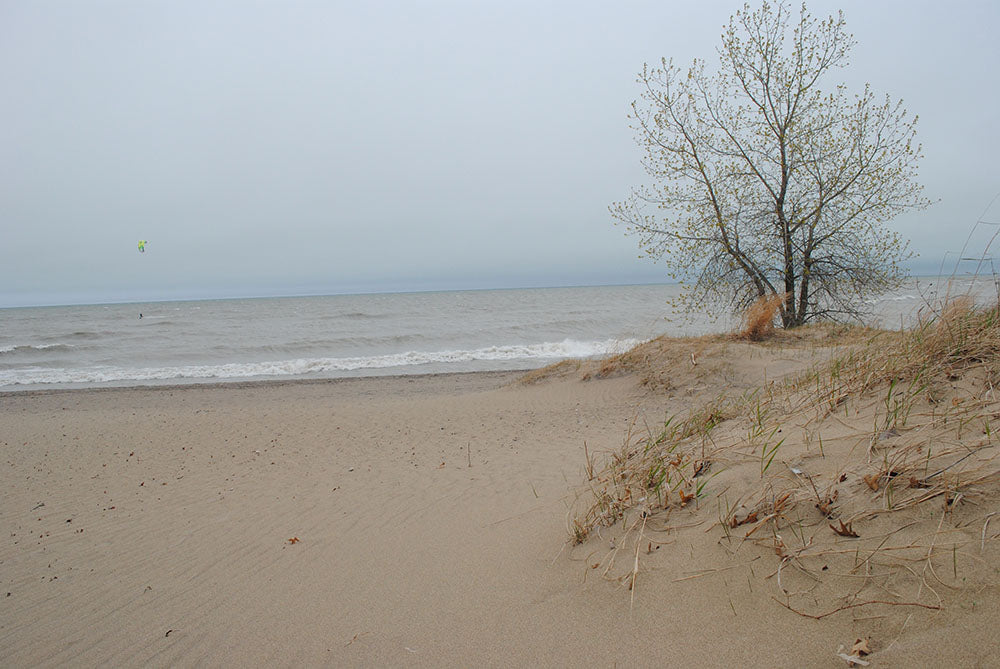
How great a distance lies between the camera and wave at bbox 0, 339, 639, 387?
1673 centimetres

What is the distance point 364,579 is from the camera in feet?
10.5

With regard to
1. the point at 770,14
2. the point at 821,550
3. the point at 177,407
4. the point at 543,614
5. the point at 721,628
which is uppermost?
the point at 770,14

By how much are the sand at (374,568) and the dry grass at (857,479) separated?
0.37 ft

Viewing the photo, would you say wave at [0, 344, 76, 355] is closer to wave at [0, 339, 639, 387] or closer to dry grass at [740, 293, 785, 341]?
wave at [0, 339, 639, 387]

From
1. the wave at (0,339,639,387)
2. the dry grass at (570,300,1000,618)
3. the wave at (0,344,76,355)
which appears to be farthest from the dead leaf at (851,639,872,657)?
the wave at (0,344,76,355)

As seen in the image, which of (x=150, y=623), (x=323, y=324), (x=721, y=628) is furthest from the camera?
(x=323, y=324)

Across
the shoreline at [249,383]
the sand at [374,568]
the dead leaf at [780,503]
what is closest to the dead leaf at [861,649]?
the sand at [374,568]

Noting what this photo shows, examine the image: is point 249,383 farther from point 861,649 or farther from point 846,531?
point 861,649

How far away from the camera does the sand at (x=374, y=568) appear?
2055 millimetres

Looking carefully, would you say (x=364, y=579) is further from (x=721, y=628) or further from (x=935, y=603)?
(x=935, y=603)

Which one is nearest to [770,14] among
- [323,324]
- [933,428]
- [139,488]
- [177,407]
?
[933,428]

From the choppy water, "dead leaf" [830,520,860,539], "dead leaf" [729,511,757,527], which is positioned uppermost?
"dead leaf" [830,520,860,539]

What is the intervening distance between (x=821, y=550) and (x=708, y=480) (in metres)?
0.78

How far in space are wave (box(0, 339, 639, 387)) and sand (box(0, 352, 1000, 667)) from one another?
9.17 m
